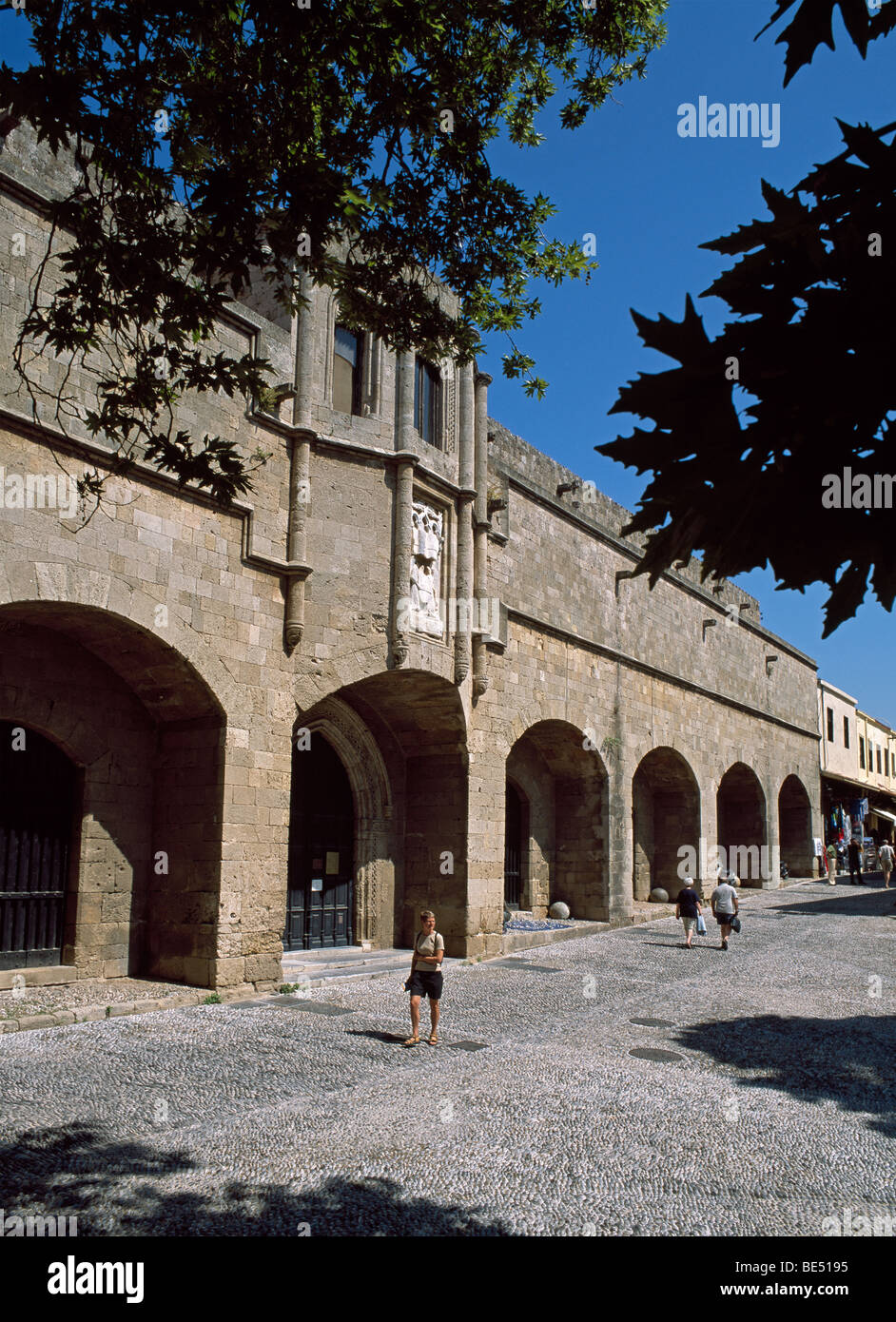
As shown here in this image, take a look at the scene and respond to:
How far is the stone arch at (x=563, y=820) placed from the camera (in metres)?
17.7

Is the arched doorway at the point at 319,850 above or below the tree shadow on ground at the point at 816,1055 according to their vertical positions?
above

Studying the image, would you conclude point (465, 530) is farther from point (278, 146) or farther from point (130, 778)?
point (278, 146)

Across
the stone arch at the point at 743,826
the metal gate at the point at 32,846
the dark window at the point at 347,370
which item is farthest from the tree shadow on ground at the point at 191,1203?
the stone arch at the point at 743,826

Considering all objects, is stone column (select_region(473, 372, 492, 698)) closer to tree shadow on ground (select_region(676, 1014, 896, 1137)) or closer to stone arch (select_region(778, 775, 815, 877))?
tree shadow on ground (select_region(676, 1014, 896, 1137))

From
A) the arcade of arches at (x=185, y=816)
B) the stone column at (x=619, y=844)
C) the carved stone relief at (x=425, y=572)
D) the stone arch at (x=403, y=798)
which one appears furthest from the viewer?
the stone column at (x=619, y=844)

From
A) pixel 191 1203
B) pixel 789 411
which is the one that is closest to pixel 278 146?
pixel 789 411

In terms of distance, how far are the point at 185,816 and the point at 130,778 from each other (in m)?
0.80

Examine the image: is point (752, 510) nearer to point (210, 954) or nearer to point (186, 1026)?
point (186, 1026)

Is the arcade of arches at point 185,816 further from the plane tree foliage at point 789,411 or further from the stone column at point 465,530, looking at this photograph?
the plane tree foliage at point 789,411

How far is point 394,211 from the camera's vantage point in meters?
5.76

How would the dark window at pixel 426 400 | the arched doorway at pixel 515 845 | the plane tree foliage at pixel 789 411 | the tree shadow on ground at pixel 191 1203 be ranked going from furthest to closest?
the arched doorway at pixel 515 845
the dark window at pixel 426 400
the tree shadow on ground at pixel 191 1203
the plane tree foliage at pixel 789 411

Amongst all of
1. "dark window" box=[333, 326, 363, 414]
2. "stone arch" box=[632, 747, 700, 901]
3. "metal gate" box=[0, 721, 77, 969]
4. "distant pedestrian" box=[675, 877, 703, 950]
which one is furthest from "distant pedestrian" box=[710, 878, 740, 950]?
"metal gate" box=[0, 721, 77, 969]

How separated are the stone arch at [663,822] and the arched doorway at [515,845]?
493 cm

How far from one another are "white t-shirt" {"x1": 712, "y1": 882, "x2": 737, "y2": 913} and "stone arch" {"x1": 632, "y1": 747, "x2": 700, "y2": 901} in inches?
238
